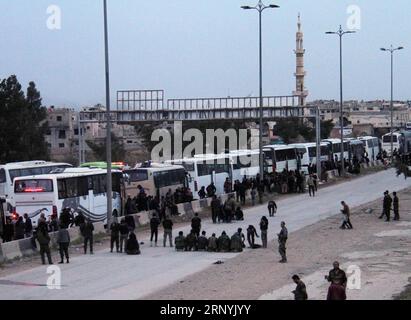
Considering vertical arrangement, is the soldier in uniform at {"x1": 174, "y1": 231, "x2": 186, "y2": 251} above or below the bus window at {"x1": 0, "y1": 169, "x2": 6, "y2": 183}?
below

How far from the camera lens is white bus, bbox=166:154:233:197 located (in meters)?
47.2

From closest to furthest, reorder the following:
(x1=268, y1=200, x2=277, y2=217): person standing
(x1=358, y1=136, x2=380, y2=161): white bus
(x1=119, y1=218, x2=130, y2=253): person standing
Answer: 1. (x1=119, y1=218, x2=130, y2=253): person standing
2. (x1=268, y1=200, x2=277, y2=217): person standing
3. (x1=358, y1=136, x2=380, y2=161): white bus

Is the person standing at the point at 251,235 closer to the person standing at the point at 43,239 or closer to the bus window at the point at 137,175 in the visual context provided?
the person standing at the point at 43,239

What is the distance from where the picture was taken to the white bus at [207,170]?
155ft

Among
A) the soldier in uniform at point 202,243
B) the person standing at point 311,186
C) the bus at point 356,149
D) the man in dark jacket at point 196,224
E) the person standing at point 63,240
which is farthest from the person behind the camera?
the bus at point 356,149

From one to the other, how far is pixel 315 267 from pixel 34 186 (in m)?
12.0

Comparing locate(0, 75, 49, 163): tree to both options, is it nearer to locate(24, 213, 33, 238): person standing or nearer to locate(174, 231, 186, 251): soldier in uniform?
locate(24, 213, 33, 238): person standing

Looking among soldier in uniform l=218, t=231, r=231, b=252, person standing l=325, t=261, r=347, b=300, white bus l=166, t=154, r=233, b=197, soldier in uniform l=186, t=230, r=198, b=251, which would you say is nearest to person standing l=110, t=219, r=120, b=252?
soldier in uniform l=186, t=230, r=198, b=251

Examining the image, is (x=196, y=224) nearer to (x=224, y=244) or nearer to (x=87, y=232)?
(x=224, y=244)

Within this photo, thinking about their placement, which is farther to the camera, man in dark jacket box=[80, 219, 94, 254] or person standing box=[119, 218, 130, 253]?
Answer: person standing box=[119, 218, 130, 253]

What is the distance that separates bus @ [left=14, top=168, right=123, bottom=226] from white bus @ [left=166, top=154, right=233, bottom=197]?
1302cm

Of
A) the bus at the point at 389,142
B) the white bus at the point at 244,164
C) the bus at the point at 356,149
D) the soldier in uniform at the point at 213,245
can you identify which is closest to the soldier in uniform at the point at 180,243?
the soldier in uniform at the point at 213,245

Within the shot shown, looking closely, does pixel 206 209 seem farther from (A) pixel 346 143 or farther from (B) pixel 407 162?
(A) pixel 346 143
